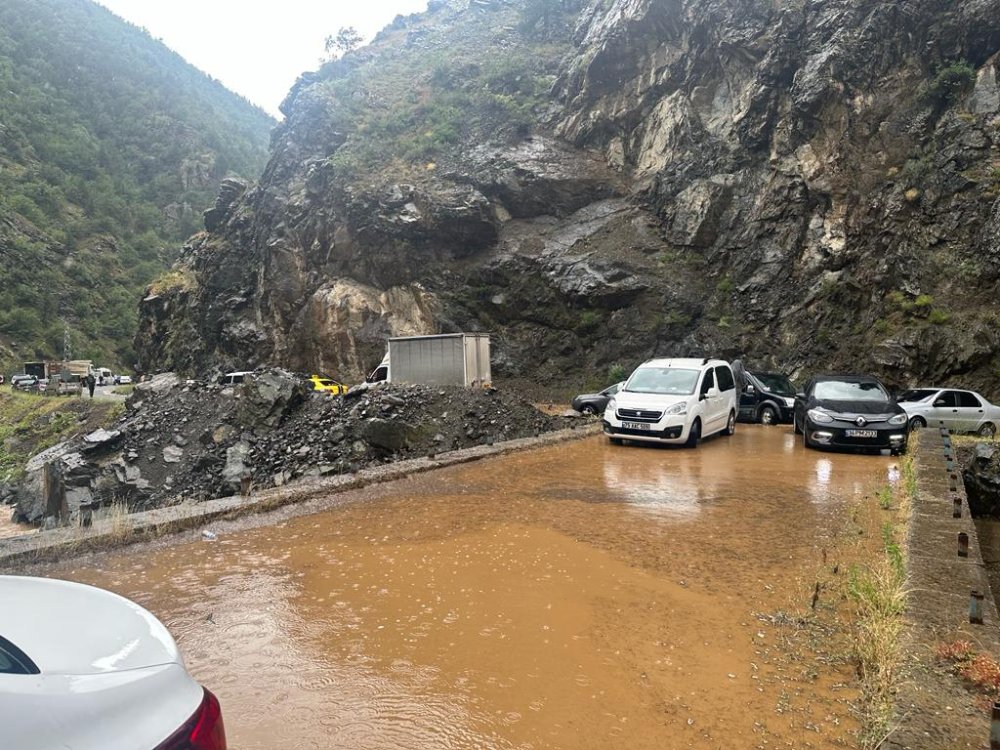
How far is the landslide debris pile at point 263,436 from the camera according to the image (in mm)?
14266

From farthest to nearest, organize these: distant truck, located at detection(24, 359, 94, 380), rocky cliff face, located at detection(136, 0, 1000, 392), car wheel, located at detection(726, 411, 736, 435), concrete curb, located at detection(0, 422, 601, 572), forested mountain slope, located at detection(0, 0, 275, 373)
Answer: forested mountain slope, located at detection(0, 0, 275, 373), distant truck, located at detection(24, 359, 94, 380), rocky cliff face, located at detection(136, 0, 1000, 392), car wheel, located at detection(726, 411, 736, 435), concrete curb, located at detection(0, 422, 601, 572)

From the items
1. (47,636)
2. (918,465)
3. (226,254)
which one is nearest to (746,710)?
(47,636)

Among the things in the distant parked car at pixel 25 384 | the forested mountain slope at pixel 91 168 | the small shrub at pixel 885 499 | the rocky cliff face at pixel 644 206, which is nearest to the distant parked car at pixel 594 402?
the rocky cliff face at pixel 644 206

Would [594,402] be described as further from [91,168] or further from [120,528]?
[91,168]

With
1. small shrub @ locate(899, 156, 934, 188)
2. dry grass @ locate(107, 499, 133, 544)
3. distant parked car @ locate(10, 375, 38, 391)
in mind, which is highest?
small shrub @ locate(899, 156, 934, 188)

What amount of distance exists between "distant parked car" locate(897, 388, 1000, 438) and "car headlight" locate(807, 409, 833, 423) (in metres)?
5.71

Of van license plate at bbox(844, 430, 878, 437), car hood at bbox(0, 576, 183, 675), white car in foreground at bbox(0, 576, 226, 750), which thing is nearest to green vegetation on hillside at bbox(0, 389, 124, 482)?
van license plate at bbox(844, 430, 878, 437)

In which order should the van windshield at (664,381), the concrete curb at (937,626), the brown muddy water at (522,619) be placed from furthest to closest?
1. the van windshield at (664,381)
2. the brown muddy water at (522,619)
3. the concrete curb at (937,626)

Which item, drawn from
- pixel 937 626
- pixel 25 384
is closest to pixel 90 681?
pixel 937 626

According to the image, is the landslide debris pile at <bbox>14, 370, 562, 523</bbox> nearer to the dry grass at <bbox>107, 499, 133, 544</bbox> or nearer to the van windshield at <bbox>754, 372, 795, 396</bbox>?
the dry grass at <bbox>107, 499, 133, 544</bbox>

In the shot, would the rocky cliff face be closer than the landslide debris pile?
No

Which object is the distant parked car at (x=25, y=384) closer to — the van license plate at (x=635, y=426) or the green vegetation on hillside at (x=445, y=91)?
the green vegetation on hillside at (x=445, y=91)

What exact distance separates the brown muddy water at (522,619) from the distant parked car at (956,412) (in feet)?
34.8

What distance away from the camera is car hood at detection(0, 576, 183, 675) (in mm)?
1523
